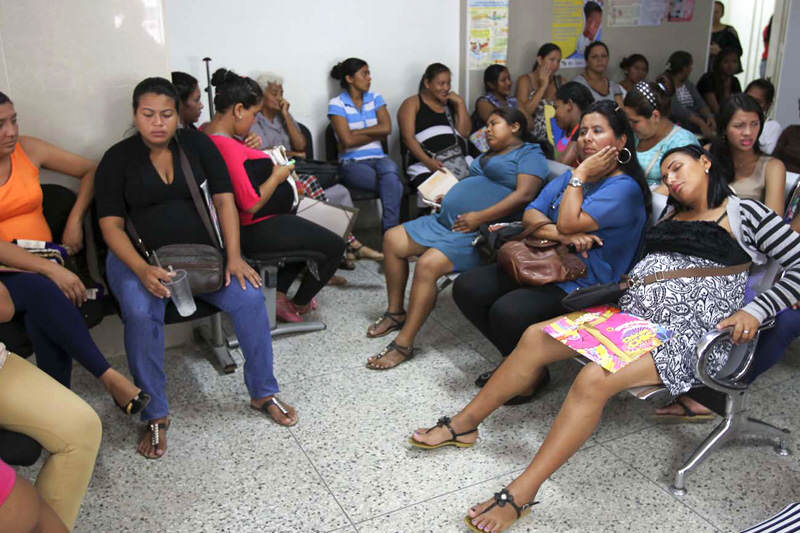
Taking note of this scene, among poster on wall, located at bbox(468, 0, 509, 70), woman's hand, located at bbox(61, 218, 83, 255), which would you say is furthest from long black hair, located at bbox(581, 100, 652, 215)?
poster on wall, located at bbox(468, 0, 509, 70)

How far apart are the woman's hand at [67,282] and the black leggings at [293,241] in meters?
0.77

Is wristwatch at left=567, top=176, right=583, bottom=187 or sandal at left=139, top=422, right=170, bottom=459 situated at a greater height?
wristwatch at left=567, top=176, right=583, bottom=187

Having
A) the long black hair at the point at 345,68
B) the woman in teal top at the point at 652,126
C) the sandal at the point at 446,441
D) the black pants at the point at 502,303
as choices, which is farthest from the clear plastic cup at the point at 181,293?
the long black hair at the point at 345,68

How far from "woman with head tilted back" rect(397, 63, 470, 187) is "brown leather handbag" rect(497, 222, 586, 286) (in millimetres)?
2261

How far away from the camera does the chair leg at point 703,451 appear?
7.25ft

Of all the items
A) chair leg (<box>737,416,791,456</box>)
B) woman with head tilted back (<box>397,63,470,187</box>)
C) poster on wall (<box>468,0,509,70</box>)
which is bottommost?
chair leg (<box>737,416,791,456</box>)

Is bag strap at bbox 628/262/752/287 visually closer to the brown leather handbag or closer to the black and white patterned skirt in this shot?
the black and white patterned skirt

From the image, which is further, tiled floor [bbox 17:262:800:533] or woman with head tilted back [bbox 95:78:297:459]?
woman with head tilted back [bbox 95:78:297:459]

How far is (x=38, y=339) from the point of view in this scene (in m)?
2.34

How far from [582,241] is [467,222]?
72cm

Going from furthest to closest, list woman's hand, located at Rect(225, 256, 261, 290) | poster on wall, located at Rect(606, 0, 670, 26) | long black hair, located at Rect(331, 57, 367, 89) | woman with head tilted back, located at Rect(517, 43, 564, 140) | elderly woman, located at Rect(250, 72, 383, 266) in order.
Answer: poster on wall, located at Rect(606, 0, 670, 26) → woman with head tilted back, located at Rect(517, 43, 564, 140) → long black hair, located at Rect(331, 57, 367, 89) → elderly woman, located at Rect(250, 72, 383, 266) → woman's hand, located at Rect(225, 256, 261, 290)

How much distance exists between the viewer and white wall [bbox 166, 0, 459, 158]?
4.53 meters

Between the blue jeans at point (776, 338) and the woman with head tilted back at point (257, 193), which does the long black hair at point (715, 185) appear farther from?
the woman with head tilted back at point (257, 193)

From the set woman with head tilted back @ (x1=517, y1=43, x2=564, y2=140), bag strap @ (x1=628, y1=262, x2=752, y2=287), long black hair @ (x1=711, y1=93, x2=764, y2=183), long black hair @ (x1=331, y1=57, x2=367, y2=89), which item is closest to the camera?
bag strap @ (x1=628, y1=262, x2=752, y2=287)
